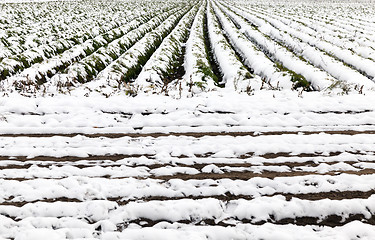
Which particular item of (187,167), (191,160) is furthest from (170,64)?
(187,167)

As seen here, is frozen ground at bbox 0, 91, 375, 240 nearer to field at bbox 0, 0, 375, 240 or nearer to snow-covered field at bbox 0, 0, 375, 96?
field at bbox 0, 0, 375, 240

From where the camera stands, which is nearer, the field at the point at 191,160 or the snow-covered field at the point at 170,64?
the field at the point at 191,160

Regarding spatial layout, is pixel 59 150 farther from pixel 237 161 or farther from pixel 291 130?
pixel 291 130

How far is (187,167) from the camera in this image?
3990 mm

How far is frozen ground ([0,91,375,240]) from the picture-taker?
2.92 meters

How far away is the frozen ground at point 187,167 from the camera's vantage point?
292 centimetres

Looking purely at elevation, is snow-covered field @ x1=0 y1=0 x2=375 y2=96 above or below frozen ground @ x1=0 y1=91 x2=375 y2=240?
above

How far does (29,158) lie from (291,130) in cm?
457

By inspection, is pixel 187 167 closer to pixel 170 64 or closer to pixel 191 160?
pixel 191 160

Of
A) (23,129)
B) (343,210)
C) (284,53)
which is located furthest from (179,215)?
(284,53)

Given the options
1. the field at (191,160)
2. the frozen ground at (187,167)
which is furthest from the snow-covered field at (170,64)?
the frozen ground at (187,167)

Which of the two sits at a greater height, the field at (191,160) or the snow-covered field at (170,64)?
the snow-covered field at (170,64)

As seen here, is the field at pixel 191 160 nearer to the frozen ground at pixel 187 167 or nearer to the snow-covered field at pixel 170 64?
the frozen ground at pixel 187 167

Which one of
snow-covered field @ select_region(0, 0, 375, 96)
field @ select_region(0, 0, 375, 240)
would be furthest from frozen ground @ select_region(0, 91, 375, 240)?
snow-covered field @ select_region(0, 0, 375, 96)
